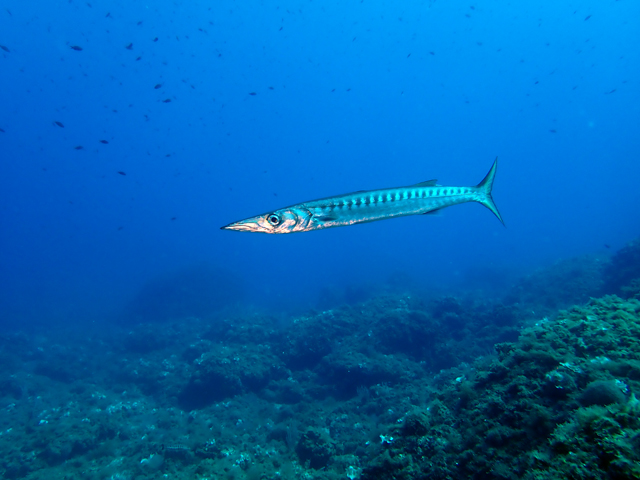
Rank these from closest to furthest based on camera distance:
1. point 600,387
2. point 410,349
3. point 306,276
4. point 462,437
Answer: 1. point 600,387
2. point 462,437
3. point 410,349
4. point 306,276

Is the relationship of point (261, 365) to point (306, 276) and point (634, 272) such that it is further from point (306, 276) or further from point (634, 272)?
point (306, 276)

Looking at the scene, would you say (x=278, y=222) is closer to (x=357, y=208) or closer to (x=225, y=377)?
(x=357, y=208)

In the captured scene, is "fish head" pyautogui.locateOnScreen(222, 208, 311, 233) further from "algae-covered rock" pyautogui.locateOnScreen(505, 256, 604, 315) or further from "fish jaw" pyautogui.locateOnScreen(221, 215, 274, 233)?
"algae-covered rock" pyautogui.locateOnScreen(505, 256, 604, 315)

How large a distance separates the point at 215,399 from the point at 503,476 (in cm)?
1331

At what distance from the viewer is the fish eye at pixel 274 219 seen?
3.92m

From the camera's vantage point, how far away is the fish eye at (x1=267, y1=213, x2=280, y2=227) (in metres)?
3.92

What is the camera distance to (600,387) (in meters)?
3.07

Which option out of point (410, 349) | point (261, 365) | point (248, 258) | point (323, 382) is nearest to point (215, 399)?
point (261, 365)

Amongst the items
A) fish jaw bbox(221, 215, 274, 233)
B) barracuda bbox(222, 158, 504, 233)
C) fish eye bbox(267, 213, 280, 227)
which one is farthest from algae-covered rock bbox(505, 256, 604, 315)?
fish jaw bbox(221, 215, 274, 233)

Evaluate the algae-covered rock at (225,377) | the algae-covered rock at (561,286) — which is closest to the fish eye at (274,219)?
the algae-covered rock at (225,377)

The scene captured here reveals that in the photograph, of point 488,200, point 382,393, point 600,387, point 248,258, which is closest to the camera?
point 600,387

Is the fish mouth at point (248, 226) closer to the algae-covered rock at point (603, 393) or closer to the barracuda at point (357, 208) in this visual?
the barracuda at point (357, 208)

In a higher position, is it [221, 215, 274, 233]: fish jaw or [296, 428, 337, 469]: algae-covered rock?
[221, 215, 274, 233]: fish jaw

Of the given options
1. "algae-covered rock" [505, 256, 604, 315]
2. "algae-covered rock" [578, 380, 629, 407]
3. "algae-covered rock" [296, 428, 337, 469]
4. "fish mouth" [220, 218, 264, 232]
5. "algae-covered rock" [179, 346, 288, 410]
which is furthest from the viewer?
"algae-covered rock" [505, 256, 604, 315]
